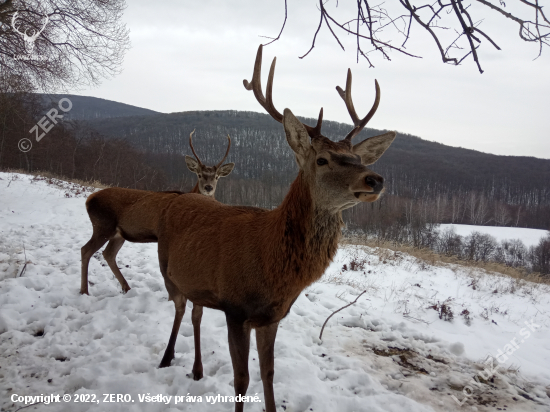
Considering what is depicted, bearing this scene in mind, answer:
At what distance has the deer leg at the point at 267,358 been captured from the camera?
8.95 feet

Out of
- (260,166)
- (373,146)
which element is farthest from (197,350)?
(260,166)

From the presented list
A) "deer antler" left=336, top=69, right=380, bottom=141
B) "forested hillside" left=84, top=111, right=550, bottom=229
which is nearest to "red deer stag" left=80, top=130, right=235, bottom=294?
"deer antler" left=336, top=69, right=380, bottom=141

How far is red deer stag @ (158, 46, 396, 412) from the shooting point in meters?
2.36

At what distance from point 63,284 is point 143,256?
2.13 metres

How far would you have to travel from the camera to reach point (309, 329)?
14.4 ft

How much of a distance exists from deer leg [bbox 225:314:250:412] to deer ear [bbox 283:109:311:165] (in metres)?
1.43

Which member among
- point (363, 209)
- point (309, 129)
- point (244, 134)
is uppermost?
point (244, 134)

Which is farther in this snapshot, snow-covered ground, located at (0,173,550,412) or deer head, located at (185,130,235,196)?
deer head, located at (185,130,235,196)

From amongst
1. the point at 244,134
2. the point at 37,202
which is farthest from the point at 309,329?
the point at 244,134

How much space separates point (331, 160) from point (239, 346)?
1.65 m

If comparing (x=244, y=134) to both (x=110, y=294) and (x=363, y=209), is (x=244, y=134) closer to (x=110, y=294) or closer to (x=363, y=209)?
(x=363, y=209)

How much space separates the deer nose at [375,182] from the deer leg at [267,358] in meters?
1.51

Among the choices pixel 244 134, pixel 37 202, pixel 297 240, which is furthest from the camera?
pixel 244 134

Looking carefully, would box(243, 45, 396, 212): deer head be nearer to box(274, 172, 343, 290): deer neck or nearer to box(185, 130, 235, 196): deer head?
box(274, 172, 343, 290): deer neck
